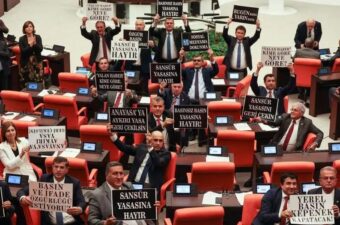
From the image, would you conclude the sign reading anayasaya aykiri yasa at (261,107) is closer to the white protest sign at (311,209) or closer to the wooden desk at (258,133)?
the wooden desk at (258,133)

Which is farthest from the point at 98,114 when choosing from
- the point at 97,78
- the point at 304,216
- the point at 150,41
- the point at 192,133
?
the point at 304,216

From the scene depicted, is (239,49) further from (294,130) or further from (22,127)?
(22,127)

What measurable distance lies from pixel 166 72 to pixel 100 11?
3354 millimetres

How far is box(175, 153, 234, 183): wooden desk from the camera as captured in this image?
393 inches

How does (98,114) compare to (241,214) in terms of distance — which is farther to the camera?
(98,114)

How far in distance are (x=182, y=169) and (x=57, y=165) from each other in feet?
A: 7.08

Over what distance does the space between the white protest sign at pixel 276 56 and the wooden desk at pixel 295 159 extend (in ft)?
10.7

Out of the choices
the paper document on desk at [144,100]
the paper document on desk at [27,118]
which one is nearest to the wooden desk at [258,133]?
the paper document on desk at [144,100]

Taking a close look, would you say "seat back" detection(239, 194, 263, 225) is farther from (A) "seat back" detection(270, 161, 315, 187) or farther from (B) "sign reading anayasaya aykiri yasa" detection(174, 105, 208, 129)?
(B) "sign reading anayasaya aykiri yasa" detection(174, 105, 208, 129)

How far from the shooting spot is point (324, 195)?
771 centimetres

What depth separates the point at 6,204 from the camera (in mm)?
8297

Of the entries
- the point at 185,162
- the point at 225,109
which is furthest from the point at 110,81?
the point at 185,162

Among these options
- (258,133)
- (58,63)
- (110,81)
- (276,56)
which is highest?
(276,56)

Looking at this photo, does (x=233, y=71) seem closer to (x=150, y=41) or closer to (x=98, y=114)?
(x=150, y=41)
